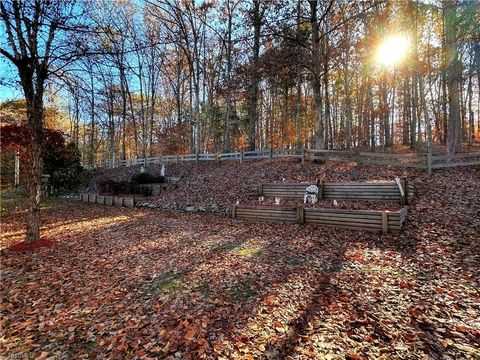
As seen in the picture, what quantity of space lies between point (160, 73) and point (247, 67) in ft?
44.3

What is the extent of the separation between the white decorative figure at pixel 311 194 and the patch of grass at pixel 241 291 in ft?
16.8

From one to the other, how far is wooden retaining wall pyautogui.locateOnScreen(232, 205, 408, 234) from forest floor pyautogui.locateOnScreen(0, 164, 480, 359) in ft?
0.99

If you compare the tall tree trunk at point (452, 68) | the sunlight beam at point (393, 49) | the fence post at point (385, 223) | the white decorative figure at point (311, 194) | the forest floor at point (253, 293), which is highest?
the sunlight beam at point (393, 49)

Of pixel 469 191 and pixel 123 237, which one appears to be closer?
pixel 123 237

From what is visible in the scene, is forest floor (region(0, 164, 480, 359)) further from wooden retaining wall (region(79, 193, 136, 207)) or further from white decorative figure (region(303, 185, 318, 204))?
wooden retaining wall (region(79, 193, 136, 207))

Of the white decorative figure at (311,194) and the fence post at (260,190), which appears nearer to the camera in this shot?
the white decorative figure at (311,194)

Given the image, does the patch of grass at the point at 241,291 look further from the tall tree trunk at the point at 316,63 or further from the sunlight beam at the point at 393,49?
the sunlight beam at the point at 393,49

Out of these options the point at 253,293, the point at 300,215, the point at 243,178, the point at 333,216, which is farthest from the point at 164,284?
the point at 243,178

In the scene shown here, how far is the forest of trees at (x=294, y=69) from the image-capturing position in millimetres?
11133

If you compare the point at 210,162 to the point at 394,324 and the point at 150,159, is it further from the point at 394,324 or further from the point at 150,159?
the point at 394,324

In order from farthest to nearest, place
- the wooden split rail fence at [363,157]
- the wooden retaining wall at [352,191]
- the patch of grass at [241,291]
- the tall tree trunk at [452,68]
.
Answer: the tall tree trunk at [452,68]
the wooden split rail fence at [363,157]
the wooden retaining wall at [352,191]
the patch of grass at [241,291]

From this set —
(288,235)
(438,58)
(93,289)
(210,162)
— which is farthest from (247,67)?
(438,58)

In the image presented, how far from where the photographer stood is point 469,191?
787 cm

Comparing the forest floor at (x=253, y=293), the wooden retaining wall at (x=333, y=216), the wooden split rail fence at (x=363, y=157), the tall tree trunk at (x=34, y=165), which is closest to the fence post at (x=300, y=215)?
the wooden retaining wall at (x=333, y=216)
